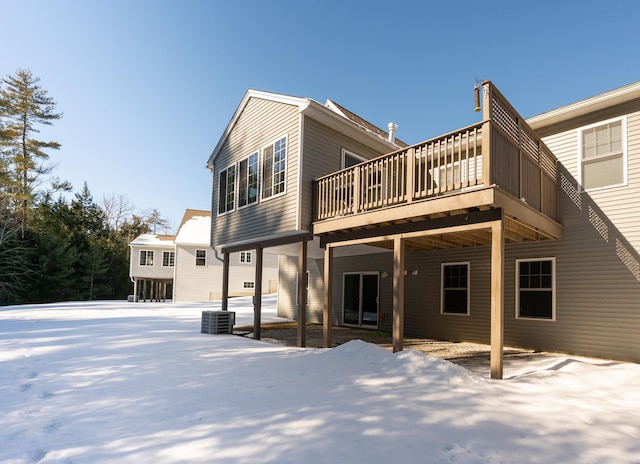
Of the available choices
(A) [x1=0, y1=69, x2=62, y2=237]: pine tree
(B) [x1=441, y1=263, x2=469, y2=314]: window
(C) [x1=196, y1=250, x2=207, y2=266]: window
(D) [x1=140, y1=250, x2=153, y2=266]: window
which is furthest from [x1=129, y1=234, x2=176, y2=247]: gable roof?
(B) [x1=441, y1=263, x2=469, y2=314]: window

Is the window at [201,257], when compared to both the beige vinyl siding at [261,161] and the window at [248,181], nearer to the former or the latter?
the beige vinyl siding at [261,161]

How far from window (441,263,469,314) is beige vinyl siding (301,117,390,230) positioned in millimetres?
4289

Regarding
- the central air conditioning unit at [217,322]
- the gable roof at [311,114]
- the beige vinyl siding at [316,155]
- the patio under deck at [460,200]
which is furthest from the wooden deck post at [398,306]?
the central air conditioning unit at [217,322]

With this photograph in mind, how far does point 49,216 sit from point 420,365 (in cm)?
3834

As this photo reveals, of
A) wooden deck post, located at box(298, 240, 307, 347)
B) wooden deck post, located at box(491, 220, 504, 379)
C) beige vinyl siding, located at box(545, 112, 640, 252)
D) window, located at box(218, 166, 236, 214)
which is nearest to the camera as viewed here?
wooden deck post, located at box(491, 220, 504, 379)

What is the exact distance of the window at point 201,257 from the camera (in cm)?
2769

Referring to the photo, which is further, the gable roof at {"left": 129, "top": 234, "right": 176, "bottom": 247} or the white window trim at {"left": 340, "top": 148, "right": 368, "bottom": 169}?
the gable roof at {"left": 129, "top": 234, "right": 176, "bottom": 247}

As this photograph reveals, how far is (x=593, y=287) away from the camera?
803 centimetres

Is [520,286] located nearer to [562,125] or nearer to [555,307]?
[555,307]

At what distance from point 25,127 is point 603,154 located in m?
42.7

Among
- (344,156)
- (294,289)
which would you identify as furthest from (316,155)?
(294,289)

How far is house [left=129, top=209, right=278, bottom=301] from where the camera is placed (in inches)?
1075

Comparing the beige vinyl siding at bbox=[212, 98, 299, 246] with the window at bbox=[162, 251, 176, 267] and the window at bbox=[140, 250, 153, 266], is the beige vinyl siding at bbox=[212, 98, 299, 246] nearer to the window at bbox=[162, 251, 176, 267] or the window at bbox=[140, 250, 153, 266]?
the window at bbox=[162, 251, 176, 267]

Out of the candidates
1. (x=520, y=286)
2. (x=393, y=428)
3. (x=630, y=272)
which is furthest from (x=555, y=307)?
(x=393, y=428)
